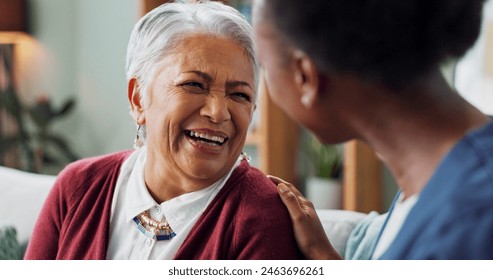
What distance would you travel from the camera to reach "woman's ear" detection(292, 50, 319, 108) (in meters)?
0.63

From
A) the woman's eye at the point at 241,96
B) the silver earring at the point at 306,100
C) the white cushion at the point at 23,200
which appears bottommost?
the white cushion at the point at 23,200

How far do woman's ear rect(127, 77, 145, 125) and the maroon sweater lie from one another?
4.6 inches

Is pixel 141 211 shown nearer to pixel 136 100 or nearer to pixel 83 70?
pixel 136 100

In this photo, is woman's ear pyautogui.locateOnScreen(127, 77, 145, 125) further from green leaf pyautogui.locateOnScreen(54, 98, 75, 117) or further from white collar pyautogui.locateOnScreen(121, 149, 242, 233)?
green leaf pyautogui.locateOnScreen(54, 98, 75, 117)

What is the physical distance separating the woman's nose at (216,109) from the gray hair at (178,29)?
2.8 inches

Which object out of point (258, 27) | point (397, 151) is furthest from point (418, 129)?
point (258, 27)

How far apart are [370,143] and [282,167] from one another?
1815 mm

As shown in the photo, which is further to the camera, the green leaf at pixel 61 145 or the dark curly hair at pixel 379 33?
the green leaf at pixel 61 145

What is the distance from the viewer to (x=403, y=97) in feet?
2.08

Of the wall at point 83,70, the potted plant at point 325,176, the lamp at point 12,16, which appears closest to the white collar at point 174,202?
the potted plant at point 325,176

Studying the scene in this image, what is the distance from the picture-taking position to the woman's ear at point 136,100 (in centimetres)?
105

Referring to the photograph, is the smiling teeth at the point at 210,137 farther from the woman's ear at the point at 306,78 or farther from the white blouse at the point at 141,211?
the woman's ear at the point at 306,78

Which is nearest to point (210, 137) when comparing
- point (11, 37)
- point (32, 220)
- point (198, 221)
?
point (198, 221)

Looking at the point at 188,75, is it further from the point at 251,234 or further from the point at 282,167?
the point at 282,167
